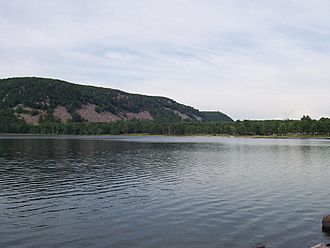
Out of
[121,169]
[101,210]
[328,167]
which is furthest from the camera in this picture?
[328,167]

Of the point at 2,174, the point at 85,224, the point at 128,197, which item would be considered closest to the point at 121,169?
the point at 2,174

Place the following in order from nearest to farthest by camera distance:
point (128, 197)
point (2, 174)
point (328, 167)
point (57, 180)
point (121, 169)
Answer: point (128, 197) < point (57, 180) < point (2, 174) < point (121, 169) < point (328, 167)

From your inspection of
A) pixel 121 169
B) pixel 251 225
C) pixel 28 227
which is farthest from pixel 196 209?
pixel 121 169

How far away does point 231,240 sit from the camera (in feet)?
98.9

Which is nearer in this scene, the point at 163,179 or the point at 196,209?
the point at 196,209

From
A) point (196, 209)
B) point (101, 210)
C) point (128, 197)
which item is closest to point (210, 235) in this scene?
point (196, 209)

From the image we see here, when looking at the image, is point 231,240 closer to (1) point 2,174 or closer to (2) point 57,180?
(2) point 57,180

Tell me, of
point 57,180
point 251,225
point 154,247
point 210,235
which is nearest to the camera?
point 154,247

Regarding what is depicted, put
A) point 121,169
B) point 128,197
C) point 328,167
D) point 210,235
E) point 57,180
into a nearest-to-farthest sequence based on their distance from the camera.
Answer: point 210,235
point 128,197
point 57,180
point 121,169
point 328,167

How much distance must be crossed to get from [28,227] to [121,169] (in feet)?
151

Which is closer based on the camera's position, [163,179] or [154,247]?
[154,247]

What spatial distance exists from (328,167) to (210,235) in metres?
62.3

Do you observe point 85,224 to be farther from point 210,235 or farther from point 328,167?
point 328,167

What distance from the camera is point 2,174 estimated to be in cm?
6875
